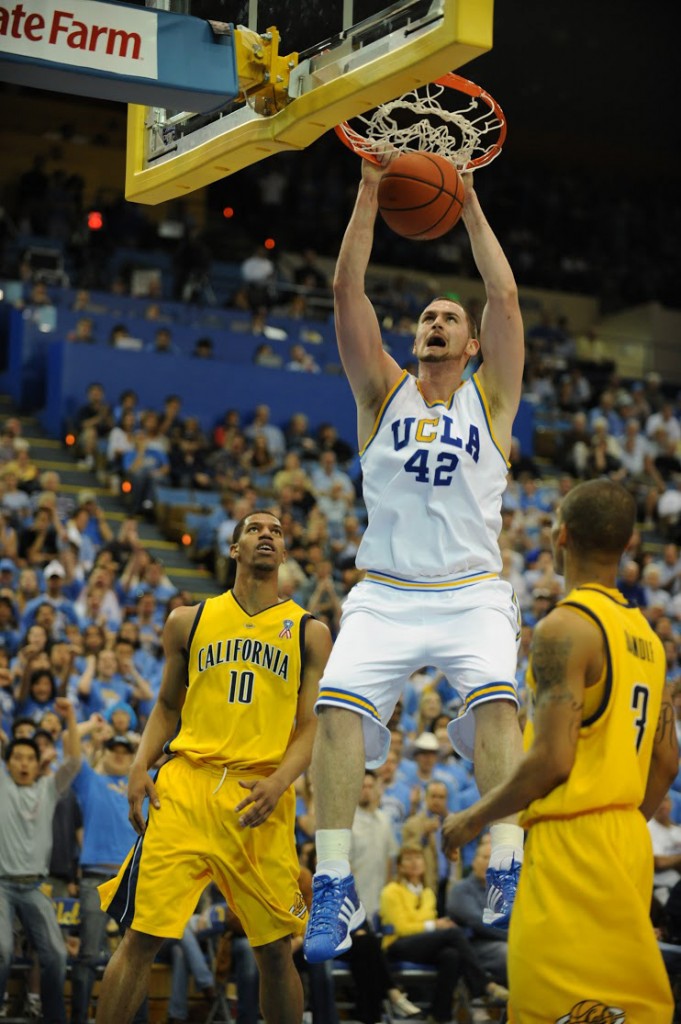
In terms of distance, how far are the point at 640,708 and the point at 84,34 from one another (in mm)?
3916

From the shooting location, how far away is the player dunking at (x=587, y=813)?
187 inches

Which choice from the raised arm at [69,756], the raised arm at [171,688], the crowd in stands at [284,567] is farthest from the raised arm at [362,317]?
the raised arm at [69,756]

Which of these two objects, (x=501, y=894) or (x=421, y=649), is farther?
(x=421, y=649)

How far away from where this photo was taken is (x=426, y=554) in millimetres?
6438

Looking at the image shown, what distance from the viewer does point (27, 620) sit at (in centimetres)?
1394

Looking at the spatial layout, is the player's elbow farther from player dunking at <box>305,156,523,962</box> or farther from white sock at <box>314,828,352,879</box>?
white sock at <box>314,828,352,879</box>

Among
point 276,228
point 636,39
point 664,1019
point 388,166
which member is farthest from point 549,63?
point 664,1019

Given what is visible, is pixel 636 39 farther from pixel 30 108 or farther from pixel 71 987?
pixel 71 987

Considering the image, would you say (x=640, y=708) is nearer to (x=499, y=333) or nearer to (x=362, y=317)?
(x=499, y=333)

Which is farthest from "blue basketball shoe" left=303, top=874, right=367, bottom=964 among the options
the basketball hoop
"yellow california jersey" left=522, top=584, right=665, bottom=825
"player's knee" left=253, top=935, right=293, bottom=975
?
the basketball hoop

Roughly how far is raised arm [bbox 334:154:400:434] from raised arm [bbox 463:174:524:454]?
17.4 inches

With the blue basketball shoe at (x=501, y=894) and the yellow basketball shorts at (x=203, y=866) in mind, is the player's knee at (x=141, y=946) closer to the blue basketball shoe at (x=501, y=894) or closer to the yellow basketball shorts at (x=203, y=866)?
the yellow basketball shorts at (x=203, y=866)

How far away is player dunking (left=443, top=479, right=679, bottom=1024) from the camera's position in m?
4.74

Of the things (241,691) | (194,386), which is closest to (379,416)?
(241,691)
